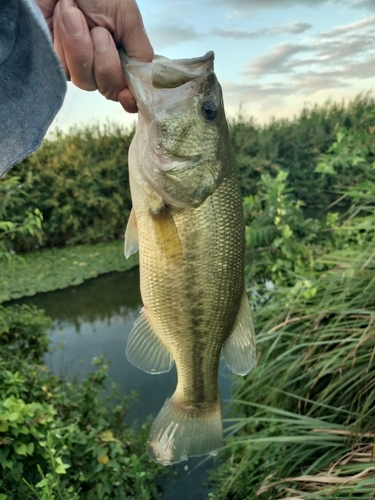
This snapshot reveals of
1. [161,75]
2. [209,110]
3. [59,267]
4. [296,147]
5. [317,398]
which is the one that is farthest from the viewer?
[296,147]

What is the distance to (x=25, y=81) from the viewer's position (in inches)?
35.7

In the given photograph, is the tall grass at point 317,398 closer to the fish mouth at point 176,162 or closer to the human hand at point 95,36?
the fish mouth at point 176,162

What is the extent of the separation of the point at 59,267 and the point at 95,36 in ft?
25.6

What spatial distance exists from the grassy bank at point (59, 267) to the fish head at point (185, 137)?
18.7ft

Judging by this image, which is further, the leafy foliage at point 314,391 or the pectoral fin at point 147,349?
the leafy foliage at point 314,391

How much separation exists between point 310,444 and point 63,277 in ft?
20.2

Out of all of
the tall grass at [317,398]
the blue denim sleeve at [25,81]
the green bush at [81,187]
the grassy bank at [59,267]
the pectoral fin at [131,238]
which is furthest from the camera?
the green bush at [81,187]

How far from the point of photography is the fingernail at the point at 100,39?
1081mm

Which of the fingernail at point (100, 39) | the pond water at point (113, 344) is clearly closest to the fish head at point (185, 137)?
the fingernail at point (100, 39)

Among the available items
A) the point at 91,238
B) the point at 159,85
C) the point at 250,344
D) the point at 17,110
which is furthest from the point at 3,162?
the point at 91,238

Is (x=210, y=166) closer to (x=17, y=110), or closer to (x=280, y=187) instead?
(x=17, y=110)

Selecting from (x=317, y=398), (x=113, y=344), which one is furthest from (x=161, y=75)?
(x=113, y=344)

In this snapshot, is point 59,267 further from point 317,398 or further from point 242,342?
point 242,342

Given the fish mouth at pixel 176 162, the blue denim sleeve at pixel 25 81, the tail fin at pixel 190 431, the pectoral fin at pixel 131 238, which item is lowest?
the tail fin at pixel 190 431
